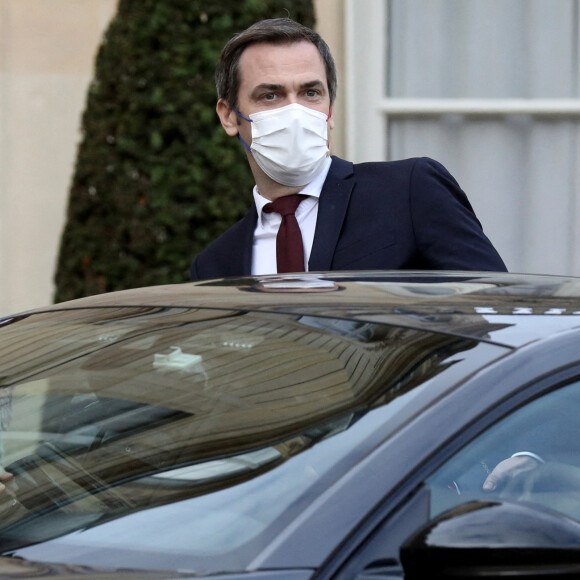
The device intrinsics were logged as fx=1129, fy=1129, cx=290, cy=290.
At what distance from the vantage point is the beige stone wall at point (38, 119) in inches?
256

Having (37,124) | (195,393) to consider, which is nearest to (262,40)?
(195,393)

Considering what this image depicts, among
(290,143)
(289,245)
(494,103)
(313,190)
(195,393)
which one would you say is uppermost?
(494,103)

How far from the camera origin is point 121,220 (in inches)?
232

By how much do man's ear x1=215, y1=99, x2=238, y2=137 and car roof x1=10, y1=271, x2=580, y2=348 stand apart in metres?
1.54

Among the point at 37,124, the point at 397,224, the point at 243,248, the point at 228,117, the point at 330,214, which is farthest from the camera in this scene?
the point at 37,124

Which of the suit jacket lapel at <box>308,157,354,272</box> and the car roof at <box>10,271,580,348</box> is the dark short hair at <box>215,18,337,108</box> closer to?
the suit jacket lapel at <box>308,157,354,272</box>

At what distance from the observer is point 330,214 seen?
3.48m

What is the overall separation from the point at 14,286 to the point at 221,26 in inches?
76.4

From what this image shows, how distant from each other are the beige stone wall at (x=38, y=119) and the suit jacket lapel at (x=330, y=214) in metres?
3.14

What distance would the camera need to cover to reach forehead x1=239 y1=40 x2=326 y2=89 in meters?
3.75

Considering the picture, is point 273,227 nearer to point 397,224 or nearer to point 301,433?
point 397,224

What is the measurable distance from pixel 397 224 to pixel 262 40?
2.97 feet

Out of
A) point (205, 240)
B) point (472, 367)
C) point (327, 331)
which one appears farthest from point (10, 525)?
point (205, 240)

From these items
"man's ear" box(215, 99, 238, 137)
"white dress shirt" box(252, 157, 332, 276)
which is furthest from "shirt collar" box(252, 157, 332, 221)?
"man's ear" box(215, 99, 238, 137)
